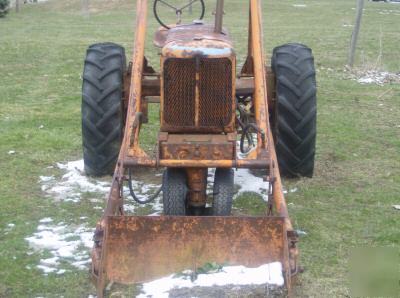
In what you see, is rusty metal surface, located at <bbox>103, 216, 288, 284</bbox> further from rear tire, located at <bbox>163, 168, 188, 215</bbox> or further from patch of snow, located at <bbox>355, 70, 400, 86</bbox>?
patch of snow, located at <bbox>355, 70, 400, 86</bbox>

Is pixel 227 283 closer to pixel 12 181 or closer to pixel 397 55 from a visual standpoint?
pixel 12 181

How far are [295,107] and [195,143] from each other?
1806 mm

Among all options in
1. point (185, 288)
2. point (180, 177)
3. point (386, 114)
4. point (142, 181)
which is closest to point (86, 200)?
point (142, 181)

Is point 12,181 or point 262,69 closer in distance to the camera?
point 262,69

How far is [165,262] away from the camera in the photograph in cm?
485

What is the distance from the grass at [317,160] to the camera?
5.45 metres

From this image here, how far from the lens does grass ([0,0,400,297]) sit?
5.45m

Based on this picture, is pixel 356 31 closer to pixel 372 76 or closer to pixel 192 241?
pixel 372 76

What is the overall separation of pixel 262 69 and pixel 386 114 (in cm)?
544

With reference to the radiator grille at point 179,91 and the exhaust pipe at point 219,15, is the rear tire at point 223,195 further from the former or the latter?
the exhaust pipe at point 219,15

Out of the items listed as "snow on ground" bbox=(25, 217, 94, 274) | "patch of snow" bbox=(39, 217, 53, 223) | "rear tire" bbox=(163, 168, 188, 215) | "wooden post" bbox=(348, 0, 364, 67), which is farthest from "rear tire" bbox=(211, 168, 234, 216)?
"wooden post" bbox=(348, 0, 364, 67)

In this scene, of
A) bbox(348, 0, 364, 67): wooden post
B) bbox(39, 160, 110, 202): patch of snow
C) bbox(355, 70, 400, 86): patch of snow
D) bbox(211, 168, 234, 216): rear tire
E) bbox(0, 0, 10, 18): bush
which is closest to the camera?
bbox(211, 168, 234, 216): rear tire

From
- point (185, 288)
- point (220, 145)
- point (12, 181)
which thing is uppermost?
point (220, 145)

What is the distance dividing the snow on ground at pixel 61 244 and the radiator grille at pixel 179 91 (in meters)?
1.25
